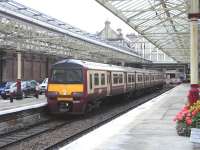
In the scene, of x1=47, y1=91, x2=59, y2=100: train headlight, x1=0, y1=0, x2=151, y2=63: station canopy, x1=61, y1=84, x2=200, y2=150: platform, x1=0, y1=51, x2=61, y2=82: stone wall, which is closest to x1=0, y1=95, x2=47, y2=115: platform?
x1=47, y1=91, x2=59, y2=100: train headlight

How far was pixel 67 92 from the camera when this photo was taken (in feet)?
68.9

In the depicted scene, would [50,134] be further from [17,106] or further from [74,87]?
[17,106]

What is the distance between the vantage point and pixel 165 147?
10.2 metres

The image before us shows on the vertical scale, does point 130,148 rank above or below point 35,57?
below

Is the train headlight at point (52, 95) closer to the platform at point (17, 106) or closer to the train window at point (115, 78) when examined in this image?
the platform at point (17, 106)

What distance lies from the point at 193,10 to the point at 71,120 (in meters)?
7.09

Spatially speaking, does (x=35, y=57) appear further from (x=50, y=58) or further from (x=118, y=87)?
(x=118, y=87)

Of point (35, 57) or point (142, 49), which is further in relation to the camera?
Answer: point (142, 49)

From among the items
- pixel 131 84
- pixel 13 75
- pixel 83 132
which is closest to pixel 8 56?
pixel 13 75

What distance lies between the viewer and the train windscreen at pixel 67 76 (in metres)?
21.2

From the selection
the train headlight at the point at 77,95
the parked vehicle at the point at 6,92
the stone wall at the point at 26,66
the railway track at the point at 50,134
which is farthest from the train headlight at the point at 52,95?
the stone wall at the point at 26,66

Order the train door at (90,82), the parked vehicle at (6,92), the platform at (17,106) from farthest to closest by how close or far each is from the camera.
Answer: the parked vehicle at (6,92)
the train door at (90,82)
the platform at (17,106)

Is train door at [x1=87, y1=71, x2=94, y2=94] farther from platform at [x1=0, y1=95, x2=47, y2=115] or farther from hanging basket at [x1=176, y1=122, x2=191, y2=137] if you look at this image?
hanging basket at [x1=176, y1=122, x2=191, y2=137]

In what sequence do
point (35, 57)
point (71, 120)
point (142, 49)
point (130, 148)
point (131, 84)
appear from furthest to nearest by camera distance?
point (142, 49), point (35, 57), point (131, 84), point (71, 120), point (130, 148)
